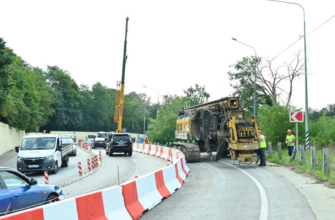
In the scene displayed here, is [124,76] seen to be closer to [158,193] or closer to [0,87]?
[0,87]

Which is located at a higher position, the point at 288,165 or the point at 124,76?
the point at 124,76

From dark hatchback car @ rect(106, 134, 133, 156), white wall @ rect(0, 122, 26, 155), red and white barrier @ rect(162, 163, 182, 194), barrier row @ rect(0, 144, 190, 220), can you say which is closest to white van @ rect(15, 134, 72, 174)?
red and white barrier @ rect(162, 163, 182, 194)

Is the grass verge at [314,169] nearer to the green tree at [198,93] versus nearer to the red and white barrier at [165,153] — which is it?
the red and white barrier at [165,153]

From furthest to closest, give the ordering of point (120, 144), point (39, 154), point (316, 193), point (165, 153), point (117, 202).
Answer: point (120, 144)
point (165, 153)
point (39, 154)
point (316, 193)
point (117, 202)

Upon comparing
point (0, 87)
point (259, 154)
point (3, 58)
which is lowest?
point (259, 154)

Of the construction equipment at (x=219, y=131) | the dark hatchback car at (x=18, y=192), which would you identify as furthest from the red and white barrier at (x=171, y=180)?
the construction equipment at (x=219, y=131)

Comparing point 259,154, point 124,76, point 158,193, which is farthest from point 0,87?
point 158,193

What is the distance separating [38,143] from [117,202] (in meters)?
13.3

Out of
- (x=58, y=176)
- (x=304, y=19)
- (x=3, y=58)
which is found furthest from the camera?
(x=3, y=58)

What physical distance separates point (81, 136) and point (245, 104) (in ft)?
181

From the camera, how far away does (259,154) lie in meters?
19.8

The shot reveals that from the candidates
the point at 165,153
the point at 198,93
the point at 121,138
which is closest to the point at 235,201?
the point at 165,153

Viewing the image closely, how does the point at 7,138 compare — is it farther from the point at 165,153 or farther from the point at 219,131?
the point at 219,131

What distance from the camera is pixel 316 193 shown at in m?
11.0
